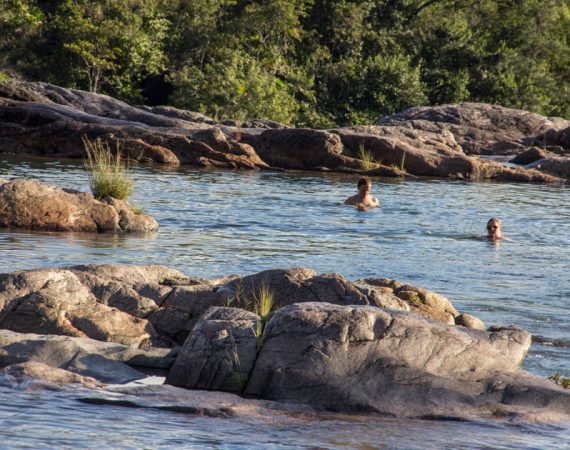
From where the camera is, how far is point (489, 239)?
1505 centimetres

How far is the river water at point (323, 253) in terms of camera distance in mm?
5117

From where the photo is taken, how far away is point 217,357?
604 centimetres

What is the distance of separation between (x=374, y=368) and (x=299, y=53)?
→ 143 ft

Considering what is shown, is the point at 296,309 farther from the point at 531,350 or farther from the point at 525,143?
the point at 525,143

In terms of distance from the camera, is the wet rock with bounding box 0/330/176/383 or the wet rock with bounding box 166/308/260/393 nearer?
the wet rock with bounding box 166/308/260/393

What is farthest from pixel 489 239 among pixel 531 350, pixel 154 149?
pixel 154 149

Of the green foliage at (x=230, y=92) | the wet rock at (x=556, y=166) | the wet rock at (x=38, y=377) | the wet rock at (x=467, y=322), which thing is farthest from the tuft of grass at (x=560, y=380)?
the green foliage at (x=230, y=92)

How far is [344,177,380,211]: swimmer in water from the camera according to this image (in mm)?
18453

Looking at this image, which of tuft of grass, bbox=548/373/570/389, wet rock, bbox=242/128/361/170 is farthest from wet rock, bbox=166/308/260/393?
wet rock, bbox=242/128/361/170

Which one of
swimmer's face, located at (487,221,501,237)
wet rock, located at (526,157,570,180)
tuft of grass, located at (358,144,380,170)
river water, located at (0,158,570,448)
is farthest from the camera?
wet rock, located at (526,157,570,180)

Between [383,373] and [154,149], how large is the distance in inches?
898

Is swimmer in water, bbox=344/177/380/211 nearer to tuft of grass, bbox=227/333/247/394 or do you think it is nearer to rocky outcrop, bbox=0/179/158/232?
rocky outcrop, bbox=0/179/158/232

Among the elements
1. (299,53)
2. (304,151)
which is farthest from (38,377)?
(299,53)

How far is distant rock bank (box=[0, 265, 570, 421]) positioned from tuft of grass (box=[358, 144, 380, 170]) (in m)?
21.5
